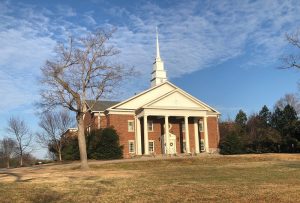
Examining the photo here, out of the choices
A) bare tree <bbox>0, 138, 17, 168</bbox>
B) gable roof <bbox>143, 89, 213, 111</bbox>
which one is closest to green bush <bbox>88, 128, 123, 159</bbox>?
gable roof <bbox>143, 89, 213, 111</bbox>

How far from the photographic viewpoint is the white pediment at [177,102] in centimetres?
5600

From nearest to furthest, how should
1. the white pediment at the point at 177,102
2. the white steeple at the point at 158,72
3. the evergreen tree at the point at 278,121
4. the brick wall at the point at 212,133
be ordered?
1. the white pediment at the point at 177,102
2. the brick wall at the point at 212,133
3. the white steeple at the point at 158,72
4. the evergreen tree at the point at 278,121

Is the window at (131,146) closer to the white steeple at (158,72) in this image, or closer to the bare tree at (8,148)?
the white steeple at (158,72)

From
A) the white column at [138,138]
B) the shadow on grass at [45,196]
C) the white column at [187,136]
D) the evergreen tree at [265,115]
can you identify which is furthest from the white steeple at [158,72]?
the shadow on grass at [45,196]

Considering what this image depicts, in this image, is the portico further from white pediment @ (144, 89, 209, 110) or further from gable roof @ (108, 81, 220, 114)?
gable roof @ (108, 81, 220, 114)

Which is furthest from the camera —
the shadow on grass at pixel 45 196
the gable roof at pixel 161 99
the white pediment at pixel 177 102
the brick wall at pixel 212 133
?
the brick wall at pixel 212 133

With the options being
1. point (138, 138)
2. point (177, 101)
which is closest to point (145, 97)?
point (177, 101)

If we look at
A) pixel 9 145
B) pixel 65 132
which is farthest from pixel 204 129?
pixel 9 145

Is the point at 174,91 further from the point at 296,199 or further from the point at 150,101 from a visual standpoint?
the point at 296,199

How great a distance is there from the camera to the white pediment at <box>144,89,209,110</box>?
56000 mm

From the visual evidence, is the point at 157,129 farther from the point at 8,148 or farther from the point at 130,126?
the point at 8,148

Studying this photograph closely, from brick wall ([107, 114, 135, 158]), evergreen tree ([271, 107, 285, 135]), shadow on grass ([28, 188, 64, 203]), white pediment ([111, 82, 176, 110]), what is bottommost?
shadow on grass ([28, 188, 64, 203])

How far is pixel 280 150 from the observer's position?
2800 inches

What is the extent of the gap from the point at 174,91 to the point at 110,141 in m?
12.0
